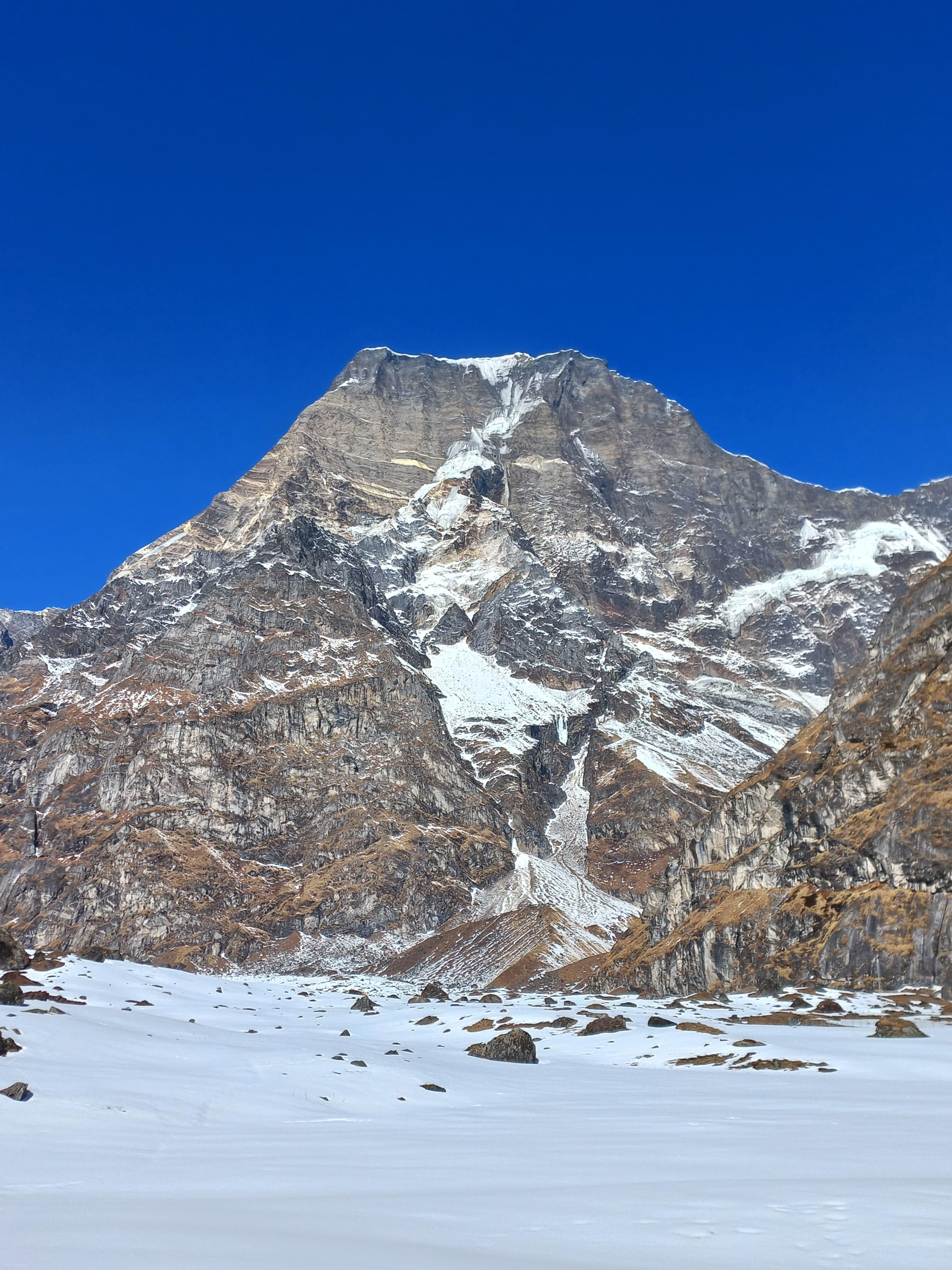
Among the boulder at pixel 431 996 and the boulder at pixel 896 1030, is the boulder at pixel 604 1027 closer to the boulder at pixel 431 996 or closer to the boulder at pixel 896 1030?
the boulder at pixel 896 1030

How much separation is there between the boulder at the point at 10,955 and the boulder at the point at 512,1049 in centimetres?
2041

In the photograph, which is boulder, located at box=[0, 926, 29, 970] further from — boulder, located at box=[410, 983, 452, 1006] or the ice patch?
the ice patch

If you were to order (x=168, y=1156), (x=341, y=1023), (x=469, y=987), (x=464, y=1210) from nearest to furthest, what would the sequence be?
(x=464, y=1210) < (x=168, y=1156) < (x=341, y=1023) < (x=469, y=987)

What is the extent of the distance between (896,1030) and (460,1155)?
83.7 feet

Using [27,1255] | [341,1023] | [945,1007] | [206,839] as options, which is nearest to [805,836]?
[945,1007]

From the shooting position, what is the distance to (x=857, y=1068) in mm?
26141

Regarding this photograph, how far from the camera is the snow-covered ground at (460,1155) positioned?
8.33m

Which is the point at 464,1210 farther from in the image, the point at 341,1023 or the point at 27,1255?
the point at 341,1023

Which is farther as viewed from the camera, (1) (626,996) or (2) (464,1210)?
(1) (626,996)

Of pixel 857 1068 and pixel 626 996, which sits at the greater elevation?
pixel 857 1068

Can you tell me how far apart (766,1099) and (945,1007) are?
30222mm

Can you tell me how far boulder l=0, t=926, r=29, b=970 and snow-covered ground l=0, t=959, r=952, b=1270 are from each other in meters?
10.0

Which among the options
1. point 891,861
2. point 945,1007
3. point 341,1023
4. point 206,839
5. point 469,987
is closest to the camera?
point 945,1007

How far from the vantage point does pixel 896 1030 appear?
113ft
